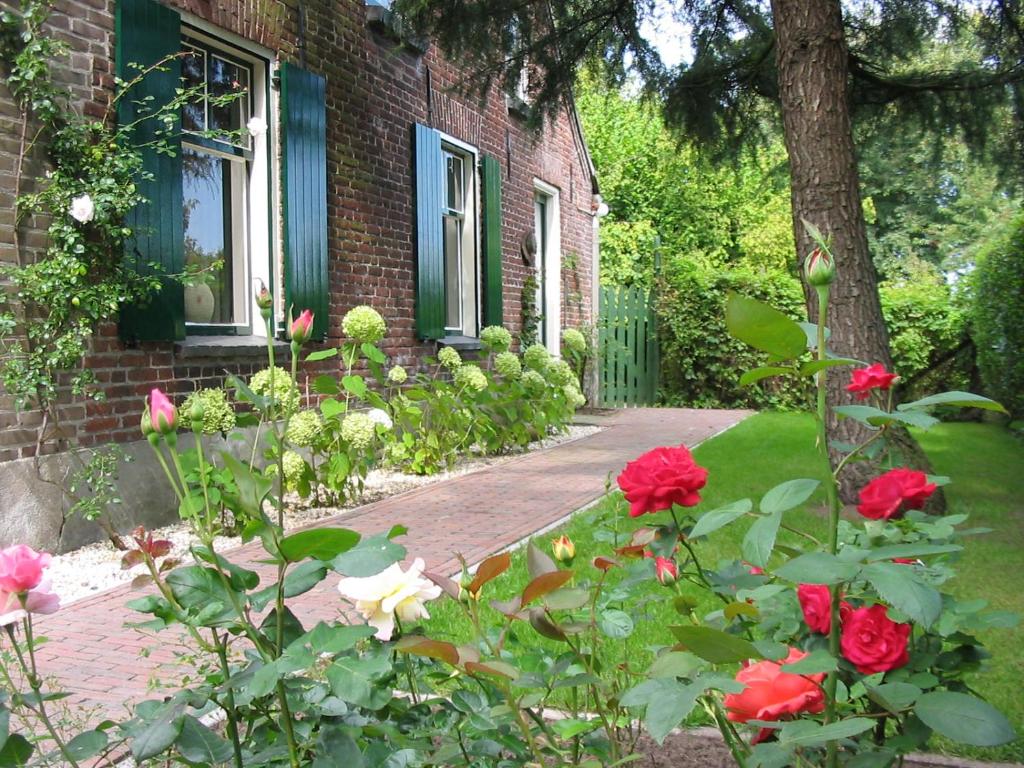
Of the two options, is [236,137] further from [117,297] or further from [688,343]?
→ [688,343]

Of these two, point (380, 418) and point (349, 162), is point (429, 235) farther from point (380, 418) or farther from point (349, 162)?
point (380, 418)

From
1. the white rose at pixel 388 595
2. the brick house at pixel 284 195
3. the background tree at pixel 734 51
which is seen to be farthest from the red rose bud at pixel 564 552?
the background tree at pixel 734 51

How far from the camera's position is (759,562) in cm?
99

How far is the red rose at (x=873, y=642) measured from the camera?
1194mm

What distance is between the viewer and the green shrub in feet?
44.9

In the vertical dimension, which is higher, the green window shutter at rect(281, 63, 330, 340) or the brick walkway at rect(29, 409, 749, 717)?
the green window shutter at rect(281, 63, 330, 340)

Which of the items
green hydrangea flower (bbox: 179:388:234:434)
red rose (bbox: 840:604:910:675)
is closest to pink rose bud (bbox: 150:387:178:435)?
red rose (bbox: 840:604:910:675)

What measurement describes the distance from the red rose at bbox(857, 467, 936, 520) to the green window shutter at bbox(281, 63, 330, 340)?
5.31 metres

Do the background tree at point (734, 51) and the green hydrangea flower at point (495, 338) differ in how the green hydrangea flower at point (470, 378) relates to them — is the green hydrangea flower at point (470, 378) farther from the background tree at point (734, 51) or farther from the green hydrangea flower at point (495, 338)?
the background tree at point (734, 51)

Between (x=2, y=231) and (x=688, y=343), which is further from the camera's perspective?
(x=688, y=343)

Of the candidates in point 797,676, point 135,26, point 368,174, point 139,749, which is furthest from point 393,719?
point 368,174

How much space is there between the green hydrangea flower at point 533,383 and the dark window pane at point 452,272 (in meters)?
1.04

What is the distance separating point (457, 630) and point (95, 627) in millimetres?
1449

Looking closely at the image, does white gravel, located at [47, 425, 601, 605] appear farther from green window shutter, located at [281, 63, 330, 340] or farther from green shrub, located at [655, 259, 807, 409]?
green shrub, located at [655, 259, 807, 409]
